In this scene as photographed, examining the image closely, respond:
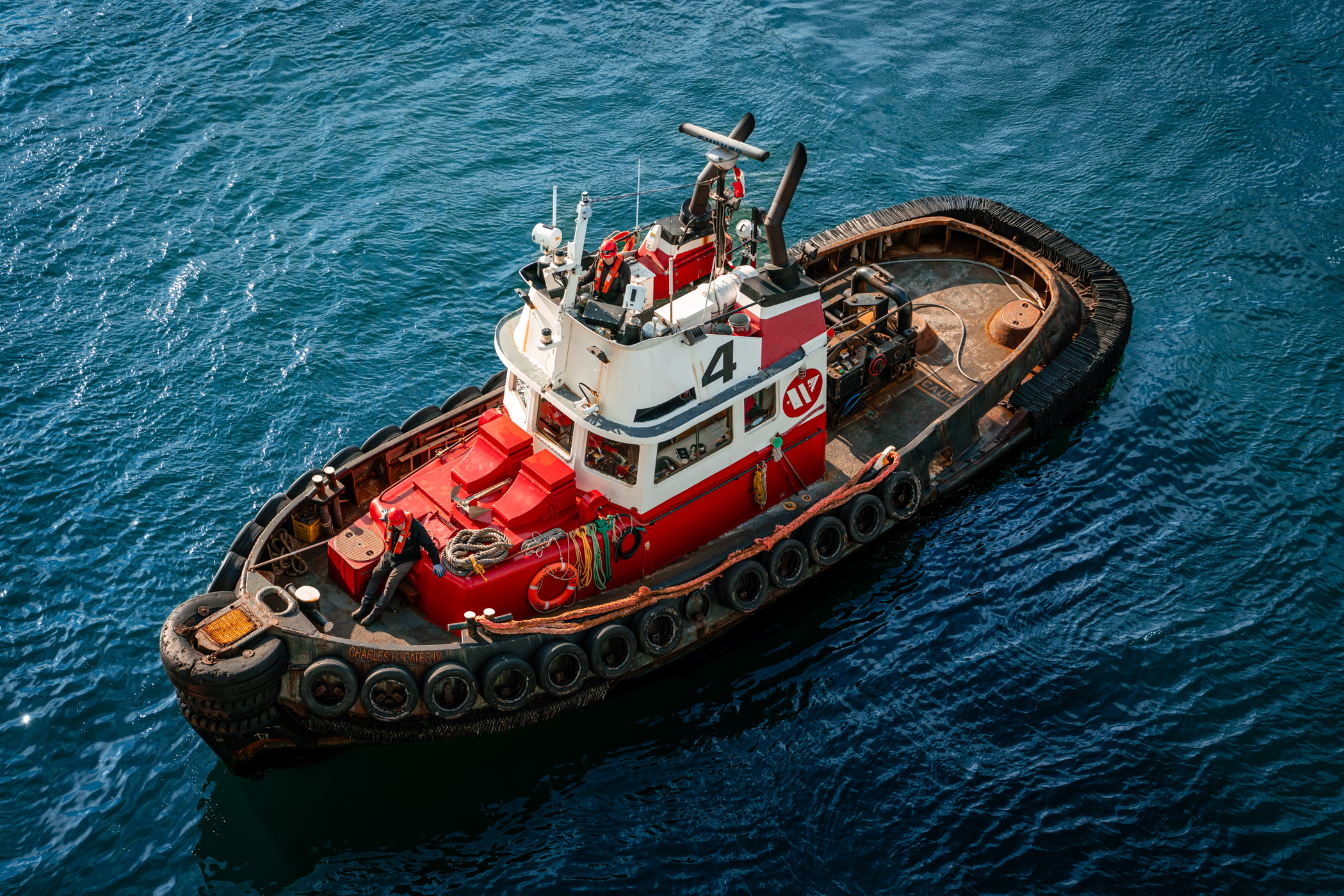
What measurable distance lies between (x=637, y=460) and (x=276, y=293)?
12208mm

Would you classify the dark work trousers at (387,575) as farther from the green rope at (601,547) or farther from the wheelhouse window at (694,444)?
the wheelhouse window at (694,444)

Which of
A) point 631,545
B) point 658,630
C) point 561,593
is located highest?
point 631,545

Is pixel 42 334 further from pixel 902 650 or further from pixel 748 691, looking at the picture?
pixel 902 650

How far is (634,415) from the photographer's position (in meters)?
16.1

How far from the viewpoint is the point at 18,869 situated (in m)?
15.3

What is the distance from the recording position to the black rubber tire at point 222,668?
14070 mm

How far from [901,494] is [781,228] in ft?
16.2

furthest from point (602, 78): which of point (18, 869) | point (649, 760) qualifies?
point (18, 869)

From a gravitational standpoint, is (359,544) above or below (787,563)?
above

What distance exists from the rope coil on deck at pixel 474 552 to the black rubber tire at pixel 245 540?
302cm

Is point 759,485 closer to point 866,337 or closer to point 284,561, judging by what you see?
point 866,337

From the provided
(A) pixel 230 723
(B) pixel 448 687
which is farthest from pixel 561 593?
(A) pixel 230 723

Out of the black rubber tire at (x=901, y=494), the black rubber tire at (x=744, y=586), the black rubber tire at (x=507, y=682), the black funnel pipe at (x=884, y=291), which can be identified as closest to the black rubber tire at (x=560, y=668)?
the black rubber tire at (x=507, y=682)

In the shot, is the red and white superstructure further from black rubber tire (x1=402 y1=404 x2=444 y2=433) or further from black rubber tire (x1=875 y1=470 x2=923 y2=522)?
black rubber tire (x1=875 y1=470 x2=923 y2=522)
